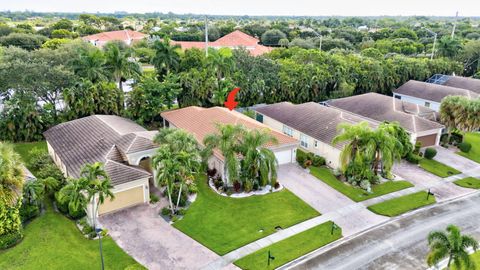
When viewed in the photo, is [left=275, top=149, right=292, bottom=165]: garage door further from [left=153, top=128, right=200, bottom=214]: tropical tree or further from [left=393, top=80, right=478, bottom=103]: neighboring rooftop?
[left=393, top=80, right=478, bottom=103]: neighboring rooftop

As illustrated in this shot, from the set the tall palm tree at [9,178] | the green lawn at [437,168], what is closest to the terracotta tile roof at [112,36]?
the tall palm tree at [9,178]

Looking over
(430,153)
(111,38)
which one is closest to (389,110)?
(430,153)

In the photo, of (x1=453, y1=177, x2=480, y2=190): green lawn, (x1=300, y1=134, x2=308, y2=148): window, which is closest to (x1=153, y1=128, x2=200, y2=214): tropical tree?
(x1=300, y1=134, x2=308, y2=148): window

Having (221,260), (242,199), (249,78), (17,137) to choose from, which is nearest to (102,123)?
(17,137)

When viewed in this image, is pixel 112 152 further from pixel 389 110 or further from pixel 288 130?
pixel 389 110

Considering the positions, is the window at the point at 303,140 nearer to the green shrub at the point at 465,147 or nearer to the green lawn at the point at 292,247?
the green lawn at the point at 292,247
